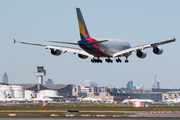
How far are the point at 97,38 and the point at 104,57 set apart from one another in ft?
19.1

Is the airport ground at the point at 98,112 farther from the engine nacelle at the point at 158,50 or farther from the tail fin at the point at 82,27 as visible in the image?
the tail fin at the point at 82,27

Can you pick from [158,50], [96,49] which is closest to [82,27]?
[96,49]

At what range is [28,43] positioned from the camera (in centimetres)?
7081

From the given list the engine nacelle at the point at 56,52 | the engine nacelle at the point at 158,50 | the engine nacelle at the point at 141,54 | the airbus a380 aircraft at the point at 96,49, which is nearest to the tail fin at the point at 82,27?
the airbus a380 aircraft at the point at 96,49

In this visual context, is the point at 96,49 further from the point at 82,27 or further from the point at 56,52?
the point at 56,52

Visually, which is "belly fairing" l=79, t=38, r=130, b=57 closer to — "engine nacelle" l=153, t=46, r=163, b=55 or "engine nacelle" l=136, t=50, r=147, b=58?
"engine nacelle" l=136, t=50, r=147, b=58

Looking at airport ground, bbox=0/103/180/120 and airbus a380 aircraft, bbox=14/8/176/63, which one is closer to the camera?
airbus a380 aircraft, bbox=14/8/176/63

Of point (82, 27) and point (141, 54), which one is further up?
point (82, 27)

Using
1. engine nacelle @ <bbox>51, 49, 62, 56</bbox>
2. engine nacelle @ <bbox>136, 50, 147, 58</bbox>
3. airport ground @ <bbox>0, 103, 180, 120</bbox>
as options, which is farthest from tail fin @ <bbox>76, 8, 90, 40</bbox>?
airport ground @ <bbox>0, 103, 180, 120</bbox>

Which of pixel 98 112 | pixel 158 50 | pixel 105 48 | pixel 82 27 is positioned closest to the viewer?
pixel 158 50

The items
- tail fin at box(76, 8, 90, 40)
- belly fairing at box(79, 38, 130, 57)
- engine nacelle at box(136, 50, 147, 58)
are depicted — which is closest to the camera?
tail fin at box(76, 8, 90, 40)

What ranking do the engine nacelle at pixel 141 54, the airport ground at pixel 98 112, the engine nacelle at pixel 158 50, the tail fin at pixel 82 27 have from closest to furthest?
the engine nacelle at pixel 158 50 → the tail fin at pixel 82 27 → the engine nacelle at pixel 141 54 → the airport ground at pixel 98 112

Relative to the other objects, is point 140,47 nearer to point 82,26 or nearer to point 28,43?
point 82,26

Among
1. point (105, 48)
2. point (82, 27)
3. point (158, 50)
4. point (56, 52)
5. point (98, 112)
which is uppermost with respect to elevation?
point (82, 27)
